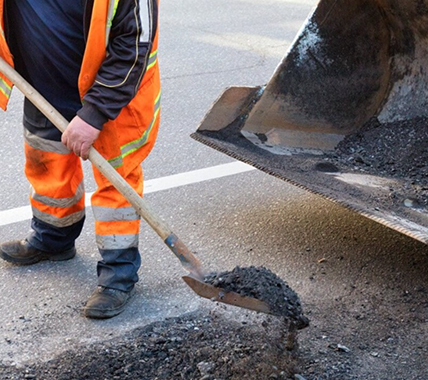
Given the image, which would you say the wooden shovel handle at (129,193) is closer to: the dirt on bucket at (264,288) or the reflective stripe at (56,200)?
the dirt on bucket at (264,288)

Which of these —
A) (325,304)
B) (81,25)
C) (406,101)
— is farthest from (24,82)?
(406,101)

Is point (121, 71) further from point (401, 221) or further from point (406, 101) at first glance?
point (406, 101)

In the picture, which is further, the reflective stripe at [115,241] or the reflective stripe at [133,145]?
the reflective stripe at [115,241]

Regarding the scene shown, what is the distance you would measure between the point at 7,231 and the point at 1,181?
629 millimetres

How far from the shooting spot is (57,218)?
3.74 metres

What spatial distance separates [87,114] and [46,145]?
1.55 feet

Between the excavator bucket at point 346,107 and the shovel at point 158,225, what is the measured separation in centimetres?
91

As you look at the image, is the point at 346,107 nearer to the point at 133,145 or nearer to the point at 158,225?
the point at 133,145

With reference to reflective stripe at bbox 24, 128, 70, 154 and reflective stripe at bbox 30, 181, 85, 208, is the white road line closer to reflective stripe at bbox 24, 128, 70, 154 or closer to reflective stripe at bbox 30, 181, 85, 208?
reflective stripe at bbox 30, 181, 85, 208

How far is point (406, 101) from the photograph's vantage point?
A: 181 inches

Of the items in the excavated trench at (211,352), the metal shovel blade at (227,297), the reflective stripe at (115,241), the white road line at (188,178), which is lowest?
the white road line at (188,178)

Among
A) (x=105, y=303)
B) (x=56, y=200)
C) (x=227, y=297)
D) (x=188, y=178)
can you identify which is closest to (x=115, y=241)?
(x=105, y=303)

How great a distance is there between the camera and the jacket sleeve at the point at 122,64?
3.09 metres

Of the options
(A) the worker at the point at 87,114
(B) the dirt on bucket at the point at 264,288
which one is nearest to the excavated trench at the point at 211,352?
(B) the dirt on bucket at the point at 264,288
